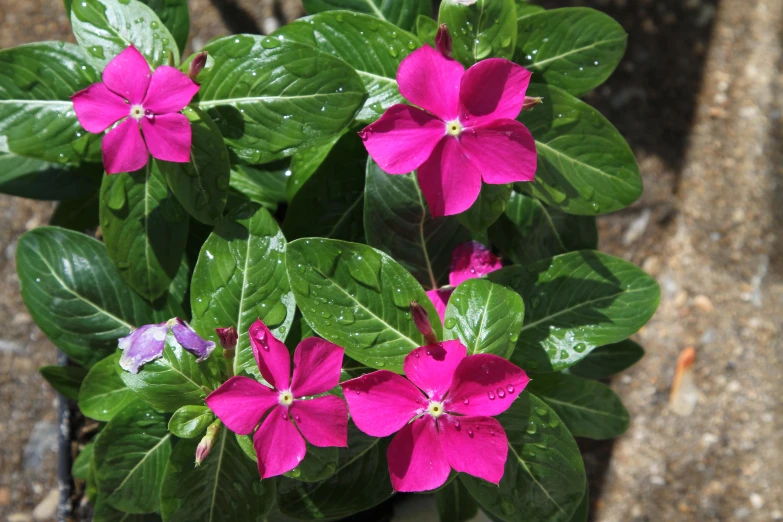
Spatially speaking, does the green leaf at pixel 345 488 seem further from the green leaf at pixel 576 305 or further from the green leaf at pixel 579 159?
the green leaf at pixel 579 159

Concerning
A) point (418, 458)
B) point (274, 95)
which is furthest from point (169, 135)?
point (418, 458)

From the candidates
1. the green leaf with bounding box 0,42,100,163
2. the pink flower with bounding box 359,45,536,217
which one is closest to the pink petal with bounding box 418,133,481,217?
the pink flower with bounding box 359,45,536,217

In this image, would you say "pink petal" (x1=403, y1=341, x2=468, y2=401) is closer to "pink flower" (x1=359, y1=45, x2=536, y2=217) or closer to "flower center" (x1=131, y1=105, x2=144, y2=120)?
"pink flower" (x1=359, y1=45, x2=536, y2=217)

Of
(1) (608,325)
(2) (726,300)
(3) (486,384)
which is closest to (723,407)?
(2) (726,300)

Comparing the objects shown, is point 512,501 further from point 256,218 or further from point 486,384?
point 256,218

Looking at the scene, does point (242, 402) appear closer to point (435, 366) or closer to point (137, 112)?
point (435, 366)

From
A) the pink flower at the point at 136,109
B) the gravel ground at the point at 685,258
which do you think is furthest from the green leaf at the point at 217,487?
the gravel ground at the point at 685,258
